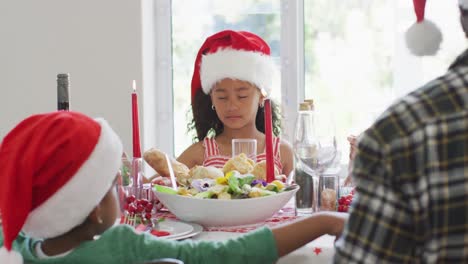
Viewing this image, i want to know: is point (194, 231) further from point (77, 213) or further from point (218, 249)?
point (77, 213)

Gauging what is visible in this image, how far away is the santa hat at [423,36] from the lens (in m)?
1.02

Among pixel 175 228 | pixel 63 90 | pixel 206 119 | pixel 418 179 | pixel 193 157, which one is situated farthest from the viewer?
pixel 206 119

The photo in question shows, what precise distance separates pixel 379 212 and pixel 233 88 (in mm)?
1711

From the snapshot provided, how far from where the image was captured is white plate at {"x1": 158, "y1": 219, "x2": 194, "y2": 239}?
1.32 metres

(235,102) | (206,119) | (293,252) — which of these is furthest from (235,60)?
(293,252)

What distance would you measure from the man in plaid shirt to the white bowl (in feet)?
2.25

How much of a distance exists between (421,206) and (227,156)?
171cm

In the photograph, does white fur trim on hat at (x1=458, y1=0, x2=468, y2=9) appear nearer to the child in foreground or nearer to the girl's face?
the child in foreground

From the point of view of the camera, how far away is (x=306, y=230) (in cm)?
121

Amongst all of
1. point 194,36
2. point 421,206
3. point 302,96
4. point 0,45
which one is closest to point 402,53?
point 302,96

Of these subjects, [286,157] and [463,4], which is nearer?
[463,4]

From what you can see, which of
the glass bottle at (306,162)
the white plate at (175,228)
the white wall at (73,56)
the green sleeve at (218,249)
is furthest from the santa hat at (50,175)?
the white wall at (73,56)

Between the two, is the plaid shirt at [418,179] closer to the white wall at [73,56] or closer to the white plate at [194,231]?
the white plate at [194,231]

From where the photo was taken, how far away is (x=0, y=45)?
3.00 meters
